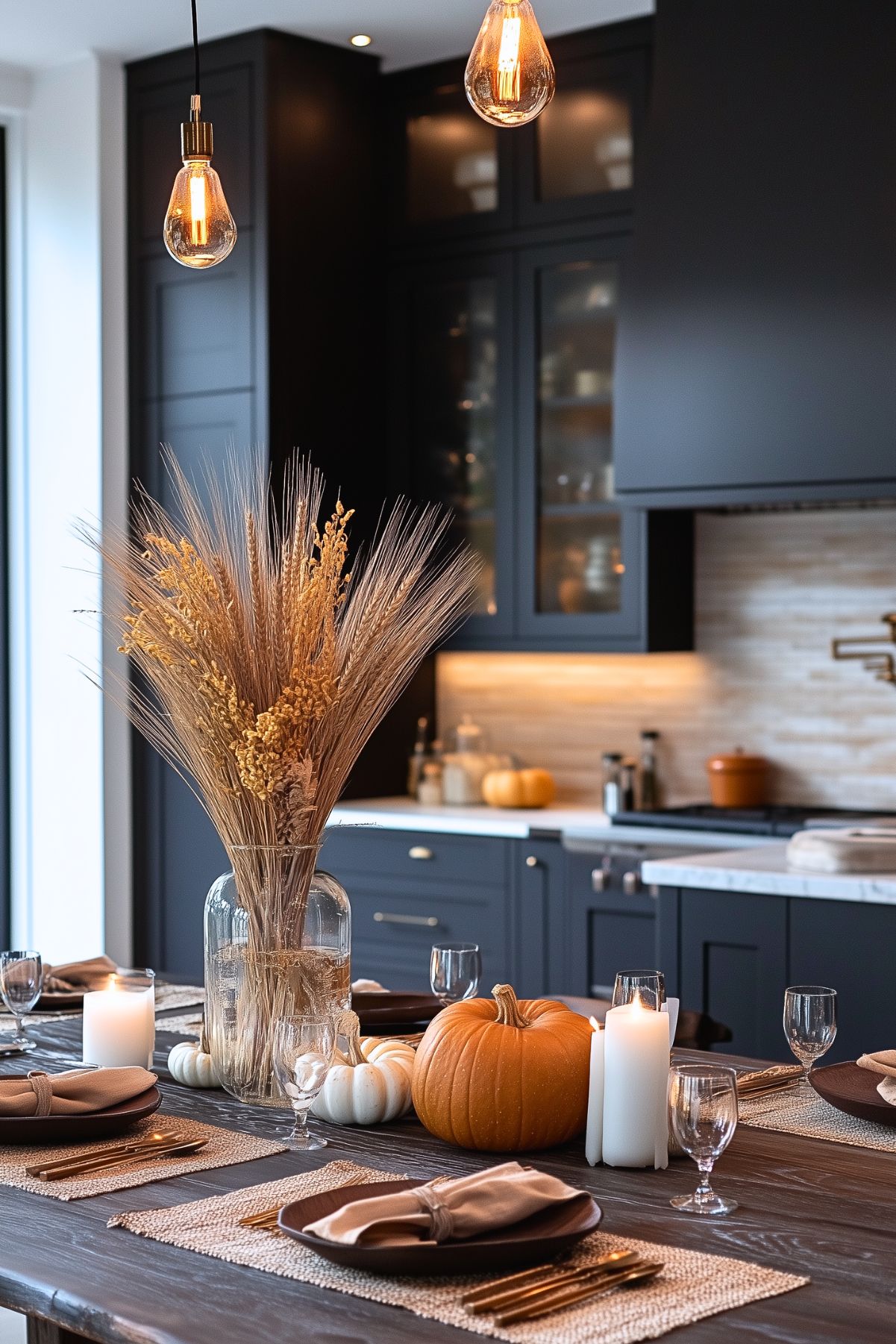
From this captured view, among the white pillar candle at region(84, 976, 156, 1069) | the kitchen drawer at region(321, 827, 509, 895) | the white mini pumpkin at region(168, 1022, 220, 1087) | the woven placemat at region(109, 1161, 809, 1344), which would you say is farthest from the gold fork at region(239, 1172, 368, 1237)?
the kitchen drawer at region(321, 827, 509, 895)

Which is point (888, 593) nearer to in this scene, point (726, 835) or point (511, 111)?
point (726, 835)

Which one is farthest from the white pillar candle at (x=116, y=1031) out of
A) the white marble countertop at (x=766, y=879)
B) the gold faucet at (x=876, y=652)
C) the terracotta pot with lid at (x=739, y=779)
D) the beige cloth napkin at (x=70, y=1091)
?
the gold faucet at (x=876, y=652)

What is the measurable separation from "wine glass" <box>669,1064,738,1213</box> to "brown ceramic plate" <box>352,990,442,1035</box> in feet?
2.44

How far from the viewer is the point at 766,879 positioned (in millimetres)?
3178

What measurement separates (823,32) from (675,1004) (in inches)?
109

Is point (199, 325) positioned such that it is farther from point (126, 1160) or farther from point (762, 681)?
point (126, 1160)

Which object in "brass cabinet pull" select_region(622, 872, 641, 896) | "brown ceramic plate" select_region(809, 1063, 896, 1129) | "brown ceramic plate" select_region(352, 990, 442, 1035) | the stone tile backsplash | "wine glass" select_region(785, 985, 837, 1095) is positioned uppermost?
the stone tile backsplash

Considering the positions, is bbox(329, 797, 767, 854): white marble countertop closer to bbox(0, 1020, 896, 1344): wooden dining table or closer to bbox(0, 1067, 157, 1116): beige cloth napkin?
bbox(0, 1067, 157, 1116): beige cloth napkin

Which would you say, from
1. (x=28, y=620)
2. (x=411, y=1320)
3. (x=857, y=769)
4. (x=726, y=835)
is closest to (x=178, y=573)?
(x=411, y=1320)

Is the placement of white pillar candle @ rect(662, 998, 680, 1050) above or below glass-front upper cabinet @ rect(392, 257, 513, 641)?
below

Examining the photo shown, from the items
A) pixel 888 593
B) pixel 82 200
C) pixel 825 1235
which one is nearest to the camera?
pixel 825 1235

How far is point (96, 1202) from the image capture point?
158 centimetres

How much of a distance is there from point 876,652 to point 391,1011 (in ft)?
8.22

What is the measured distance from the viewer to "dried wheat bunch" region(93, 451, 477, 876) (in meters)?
1.90
